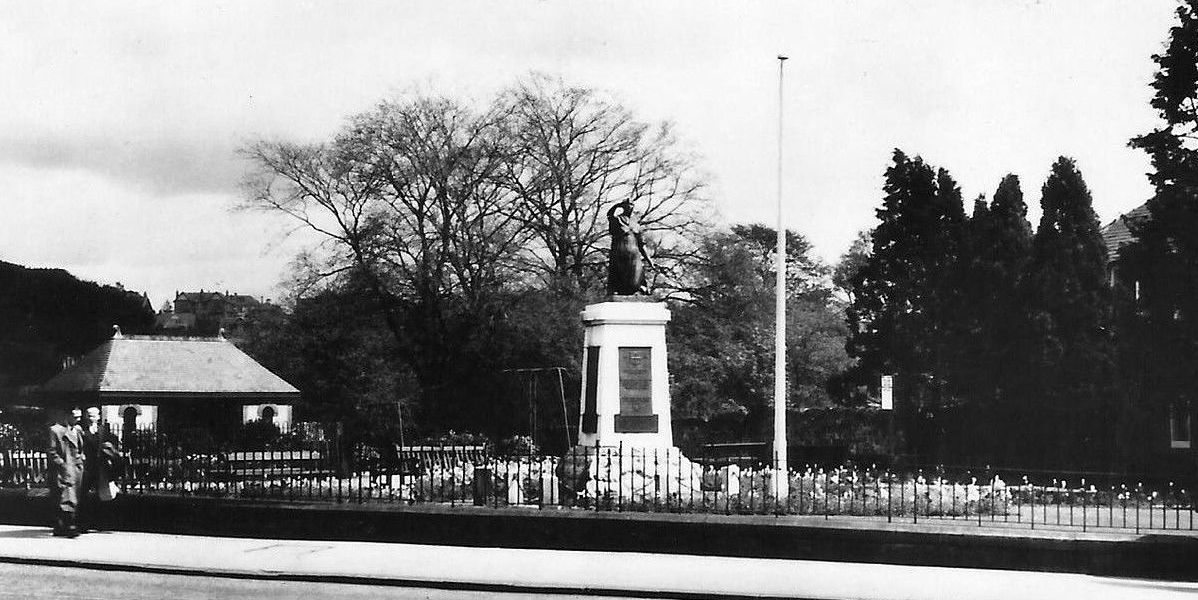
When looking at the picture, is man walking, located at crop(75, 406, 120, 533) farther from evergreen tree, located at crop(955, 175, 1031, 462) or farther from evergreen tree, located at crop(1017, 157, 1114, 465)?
evergreen tree, located at crop(1017, 157, 1114, 465)

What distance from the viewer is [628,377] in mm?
19766

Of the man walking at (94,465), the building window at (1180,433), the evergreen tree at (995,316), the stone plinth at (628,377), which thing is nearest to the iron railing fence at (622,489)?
the stone plinth at (628,377)

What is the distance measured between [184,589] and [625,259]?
31.0 feet

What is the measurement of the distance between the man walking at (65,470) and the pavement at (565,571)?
838 millimetres

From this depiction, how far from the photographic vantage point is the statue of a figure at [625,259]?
20.7 m

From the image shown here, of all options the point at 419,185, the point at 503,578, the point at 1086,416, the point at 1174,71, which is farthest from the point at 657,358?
the point at 419,185

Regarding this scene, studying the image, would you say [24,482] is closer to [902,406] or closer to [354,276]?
[354,276]

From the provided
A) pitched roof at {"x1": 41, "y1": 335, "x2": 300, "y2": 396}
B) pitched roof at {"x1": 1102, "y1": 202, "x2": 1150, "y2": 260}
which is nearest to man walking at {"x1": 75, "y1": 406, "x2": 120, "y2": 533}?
pitched roof at {"x1": 41, "y1": 335, "x2": 300, "y2": 396}

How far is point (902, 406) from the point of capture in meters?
39.3

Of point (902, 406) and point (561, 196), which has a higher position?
point (561, 196)

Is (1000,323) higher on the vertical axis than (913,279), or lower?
lower

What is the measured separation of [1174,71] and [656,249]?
20028 millimetres

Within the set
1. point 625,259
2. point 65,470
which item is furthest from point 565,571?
point 65,470

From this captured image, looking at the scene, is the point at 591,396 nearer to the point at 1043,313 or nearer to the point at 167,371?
the point at 1043,313
